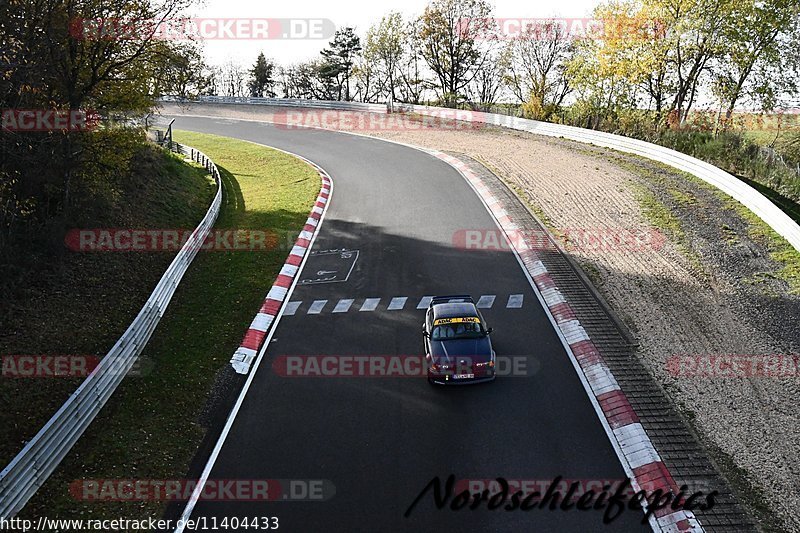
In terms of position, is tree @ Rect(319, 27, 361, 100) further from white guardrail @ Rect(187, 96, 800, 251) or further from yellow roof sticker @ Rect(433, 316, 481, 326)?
yellow roof sticker @ Rect(433, 316, 481, 326)

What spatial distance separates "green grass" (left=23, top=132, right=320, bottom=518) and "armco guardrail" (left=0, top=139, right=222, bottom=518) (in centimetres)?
23

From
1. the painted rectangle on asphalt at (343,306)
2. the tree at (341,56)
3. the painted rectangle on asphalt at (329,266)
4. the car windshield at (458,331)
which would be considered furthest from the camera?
the tree at (341,56)

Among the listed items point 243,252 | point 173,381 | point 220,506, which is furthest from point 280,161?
point 220,506

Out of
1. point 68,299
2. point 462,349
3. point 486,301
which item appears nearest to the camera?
point 462,349

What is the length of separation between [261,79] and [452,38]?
92.5ft

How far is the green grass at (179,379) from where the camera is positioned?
10.6 meters

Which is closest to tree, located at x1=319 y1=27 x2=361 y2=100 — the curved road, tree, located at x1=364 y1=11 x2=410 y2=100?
tree, located at x1=364 y1=11 x2=410 y2=100

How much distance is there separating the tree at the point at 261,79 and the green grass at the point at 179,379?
53.4 metres

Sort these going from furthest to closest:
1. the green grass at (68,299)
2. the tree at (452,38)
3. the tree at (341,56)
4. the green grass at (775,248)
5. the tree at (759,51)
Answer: the tree at (341,56), the tree at (452,38), the tree at (759,51), the green grass at (775,248), the green grass at (68,299)

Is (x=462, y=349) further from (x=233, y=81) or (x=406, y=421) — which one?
(x=233, y=81)

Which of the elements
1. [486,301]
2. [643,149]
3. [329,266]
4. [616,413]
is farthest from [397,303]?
[643,149]

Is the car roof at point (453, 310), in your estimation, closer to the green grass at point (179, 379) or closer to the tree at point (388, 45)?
the green grass at point (179, 379)

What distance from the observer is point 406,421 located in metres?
11.9

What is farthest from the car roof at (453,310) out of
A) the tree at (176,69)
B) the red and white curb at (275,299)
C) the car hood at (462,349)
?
the tree at (176,69)
